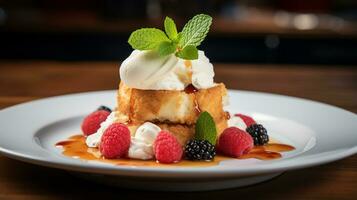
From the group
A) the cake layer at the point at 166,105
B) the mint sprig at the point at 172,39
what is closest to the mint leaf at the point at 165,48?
the mint sprig at the point at 172,39

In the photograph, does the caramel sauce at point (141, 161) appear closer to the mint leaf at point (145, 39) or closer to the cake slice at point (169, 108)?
the cake slice at point (169, 108)

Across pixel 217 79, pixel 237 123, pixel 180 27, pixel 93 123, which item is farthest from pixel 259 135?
pixel 180 27

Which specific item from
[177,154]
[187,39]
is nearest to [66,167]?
[177,154]

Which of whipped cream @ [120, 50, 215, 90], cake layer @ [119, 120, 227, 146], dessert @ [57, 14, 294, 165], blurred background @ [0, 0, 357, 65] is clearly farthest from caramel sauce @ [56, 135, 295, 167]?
blurred background @ [0, 0, 357, 65]

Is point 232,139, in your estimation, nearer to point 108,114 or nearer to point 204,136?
point 204,136

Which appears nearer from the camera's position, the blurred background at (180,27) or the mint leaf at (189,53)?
the mint leaf at (189,53)

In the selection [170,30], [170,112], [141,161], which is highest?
[170,30]

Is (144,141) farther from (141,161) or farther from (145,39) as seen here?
(145,39)
